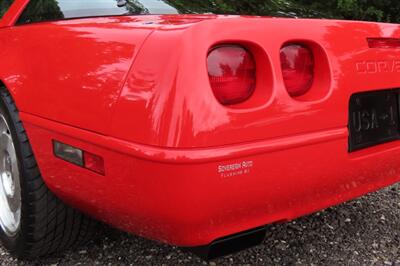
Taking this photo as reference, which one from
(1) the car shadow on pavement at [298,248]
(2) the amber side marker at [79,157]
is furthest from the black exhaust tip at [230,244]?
(1) the car shadow on pavement at [298,248]

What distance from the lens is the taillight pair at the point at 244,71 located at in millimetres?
1518

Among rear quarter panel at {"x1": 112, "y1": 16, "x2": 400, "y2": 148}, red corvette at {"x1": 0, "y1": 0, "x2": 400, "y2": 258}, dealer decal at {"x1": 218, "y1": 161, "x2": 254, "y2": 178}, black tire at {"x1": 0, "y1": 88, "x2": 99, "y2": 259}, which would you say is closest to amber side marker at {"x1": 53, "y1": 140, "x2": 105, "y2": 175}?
red corvette at {"x1": 0, "y1": 0, "x2": 400, "y2": 258}

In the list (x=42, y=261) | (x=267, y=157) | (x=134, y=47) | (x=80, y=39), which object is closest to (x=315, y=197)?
(x=267, y=157)

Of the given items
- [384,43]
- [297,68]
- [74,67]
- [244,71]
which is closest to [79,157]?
[74,67]

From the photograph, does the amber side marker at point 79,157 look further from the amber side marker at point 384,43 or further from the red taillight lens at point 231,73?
the amber side marker at point 384,43

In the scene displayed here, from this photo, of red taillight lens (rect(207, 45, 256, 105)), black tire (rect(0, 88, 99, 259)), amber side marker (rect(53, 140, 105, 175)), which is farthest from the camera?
black tire (rect(0, 88, 99, 259))

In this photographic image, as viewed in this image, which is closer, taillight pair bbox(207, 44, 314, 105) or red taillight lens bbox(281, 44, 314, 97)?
taillight pair bbox(207, 44, 314, 105)

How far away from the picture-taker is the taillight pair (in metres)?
1.52

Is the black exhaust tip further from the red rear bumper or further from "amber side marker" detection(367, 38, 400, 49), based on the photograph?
"amber side marker" detection(367, 38, 400, 49)

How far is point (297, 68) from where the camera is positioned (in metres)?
1.69

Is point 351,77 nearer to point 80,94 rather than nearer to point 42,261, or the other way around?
point 80,94

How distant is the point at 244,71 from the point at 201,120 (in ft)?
0.91

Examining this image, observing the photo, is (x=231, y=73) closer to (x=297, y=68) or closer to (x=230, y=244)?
(x=297, y=68)

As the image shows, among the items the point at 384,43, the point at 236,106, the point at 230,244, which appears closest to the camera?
the point at 236,106
